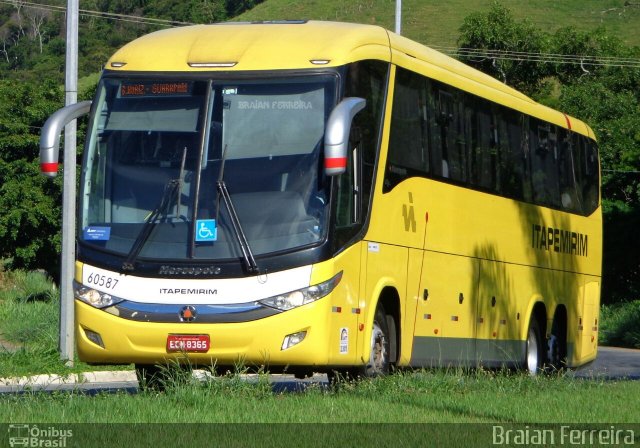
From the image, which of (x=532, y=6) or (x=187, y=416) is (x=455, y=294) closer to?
(x=187, y=416)

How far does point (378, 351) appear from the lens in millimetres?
13914

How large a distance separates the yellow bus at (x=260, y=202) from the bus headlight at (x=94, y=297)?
24 millimetres

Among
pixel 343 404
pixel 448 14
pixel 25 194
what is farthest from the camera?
pixel 448 14

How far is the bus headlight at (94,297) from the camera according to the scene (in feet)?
41.4

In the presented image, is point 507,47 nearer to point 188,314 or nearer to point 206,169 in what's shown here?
point 206,169

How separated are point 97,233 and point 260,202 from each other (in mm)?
1689

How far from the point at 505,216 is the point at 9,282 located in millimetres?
36605

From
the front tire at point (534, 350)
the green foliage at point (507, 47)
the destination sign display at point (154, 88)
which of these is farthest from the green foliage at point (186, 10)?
the destination sign display at point (154, 88)

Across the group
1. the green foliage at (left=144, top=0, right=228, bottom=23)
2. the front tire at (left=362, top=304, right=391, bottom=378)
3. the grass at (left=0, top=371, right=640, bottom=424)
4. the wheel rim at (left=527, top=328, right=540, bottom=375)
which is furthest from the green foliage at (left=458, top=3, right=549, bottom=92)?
the grass at (left=0, top=371, right=640, bottom=424)

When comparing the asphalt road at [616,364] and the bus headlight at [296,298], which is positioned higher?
the bus headlight at [296,298]

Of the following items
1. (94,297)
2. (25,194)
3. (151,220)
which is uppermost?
(25,194)

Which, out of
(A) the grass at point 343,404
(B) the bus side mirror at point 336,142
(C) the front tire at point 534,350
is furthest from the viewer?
(C) the front tire at point 534,350

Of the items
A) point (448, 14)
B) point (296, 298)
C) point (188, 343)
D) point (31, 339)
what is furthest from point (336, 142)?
point (448, 14)

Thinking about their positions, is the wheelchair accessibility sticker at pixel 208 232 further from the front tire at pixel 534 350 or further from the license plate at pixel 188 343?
the front tire at pixel 534 350
